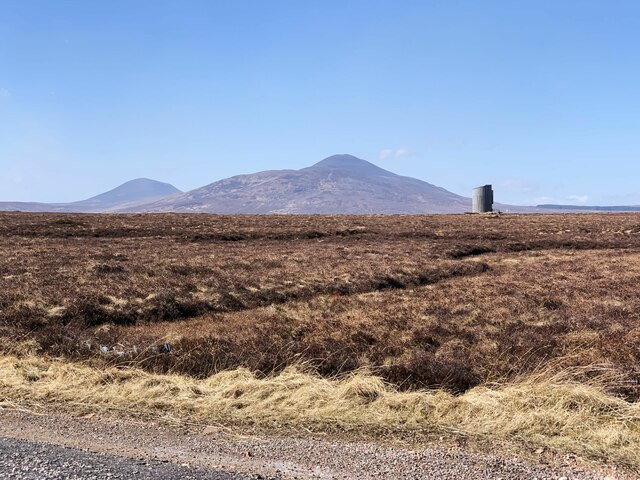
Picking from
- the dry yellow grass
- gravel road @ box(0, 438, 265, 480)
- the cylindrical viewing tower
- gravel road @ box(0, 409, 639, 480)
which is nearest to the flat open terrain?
the dry yellow grass

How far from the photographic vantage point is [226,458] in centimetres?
713

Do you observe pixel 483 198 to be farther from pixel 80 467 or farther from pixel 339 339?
pixel 80 467

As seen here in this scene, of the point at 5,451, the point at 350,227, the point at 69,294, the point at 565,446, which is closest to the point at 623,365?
the point at 565,446

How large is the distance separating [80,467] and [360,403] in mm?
5106

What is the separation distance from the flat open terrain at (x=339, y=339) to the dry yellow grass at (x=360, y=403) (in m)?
0.04

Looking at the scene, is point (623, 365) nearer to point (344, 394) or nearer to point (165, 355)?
point (344, 394)

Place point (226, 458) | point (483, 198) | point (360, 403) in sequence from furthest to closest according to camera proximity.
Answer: point (483, 198), point (360, 403), point (226, 458)

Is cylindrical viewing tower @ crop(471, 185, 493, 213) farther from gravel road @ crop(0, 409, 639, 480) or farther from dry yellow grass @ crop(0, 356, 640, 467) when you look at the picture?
gravel road @ crop(0, 409, 639, 480)

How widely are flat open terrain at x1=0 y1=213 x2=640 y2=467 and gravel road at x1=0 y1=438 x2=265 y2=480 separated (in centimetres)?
243

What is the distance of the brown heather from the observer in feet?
42.3

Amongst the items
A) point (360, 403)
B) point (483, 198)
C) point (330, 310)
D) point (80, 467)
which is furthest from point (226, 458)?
point (483, 198)

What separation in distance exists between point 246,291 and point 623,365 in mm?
16523

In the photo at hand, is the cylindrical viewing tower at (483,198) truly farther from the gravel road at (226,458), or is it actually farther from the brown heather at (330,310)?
the gravel road at (226,458)

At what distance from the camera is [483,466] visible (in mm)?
6961
